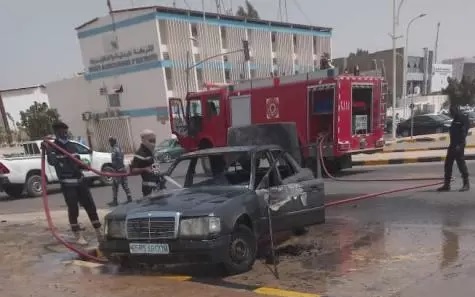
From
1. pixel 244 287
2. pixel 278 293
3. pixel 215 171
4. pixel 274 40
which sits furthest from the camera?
pixel 274 40

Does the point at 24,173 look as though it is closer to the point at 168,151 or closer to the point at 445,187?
the point at 445,187

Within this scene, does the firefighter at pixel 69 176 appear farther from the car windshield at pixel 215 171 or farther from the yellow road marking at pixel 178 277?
the yellow road marking at pixel 178 277

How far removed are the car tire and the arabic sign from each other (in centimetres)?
3766

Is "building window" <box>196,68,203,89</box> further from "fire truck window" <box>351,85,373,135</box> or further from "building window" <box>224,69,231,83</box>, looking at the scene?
"fire truck window" <box>351,85,373,135</box>

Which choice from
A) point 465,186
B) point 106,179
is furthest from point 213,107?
point 465,186

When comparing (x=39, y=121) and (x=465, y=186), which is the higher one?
(x=465, y=186)

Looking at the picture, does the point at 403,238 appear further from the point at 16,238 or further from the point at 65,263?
the point at 16,238

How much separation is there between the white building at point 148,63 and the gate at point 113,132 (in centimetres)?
8

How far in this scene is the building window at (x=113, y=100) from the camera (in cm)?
4681

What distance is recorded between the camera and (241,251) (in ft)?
21.1

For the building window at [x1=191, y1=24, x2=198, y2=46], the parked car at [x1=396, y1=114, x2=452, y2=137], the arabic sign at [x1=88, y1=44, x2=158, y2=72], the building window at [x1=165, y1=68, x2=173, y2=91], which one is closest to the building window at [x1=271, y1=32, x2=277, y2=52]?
the building window at [x1=191, y1=24, x2=198, y2=46]

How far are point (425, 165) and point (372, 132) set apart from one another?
1.86 m

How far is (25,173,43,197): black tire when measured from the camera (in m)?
17.4

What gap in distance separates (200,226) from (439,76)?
95.9 meters
